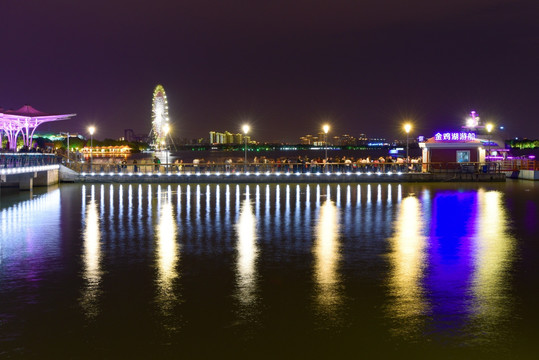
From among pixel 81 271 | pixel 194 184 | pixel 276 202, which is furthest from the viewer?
pixel 194 184

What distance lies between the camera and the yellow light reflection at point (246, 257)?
1049 centimetres

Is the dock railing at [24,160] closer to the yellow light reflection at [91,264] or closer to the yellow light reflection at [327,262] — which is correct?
the yellow light reflection at [91,264]

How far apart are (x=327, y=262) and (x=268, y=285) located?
2515 millimetres

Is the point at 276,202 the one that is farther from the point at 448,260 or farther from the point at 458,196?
the point at 448,260

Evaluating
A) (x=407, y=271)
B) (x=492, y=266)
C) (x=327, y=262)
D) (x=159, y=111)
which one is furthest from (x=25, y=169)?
(x=159, y=111)

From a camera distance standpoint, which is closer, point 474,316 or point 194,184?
point 474,316

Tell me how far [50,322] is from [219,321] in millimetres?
2400

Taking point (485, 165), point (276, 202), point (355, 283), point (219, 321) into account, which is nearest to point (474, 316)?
point (355, 283)

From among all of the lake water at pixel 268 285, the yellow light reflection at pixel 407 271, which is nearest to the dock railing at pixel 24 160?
the lake water at pixel 268 285

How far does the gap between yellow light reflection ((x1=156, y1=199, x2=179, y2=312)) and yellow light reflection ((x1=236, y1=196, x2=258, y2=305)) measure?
47.6 inches

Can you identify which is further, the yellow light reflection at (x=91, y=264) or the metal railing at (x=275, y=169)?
the metal railing at (x=275, y=169)

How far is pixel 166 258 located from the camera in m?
13.8

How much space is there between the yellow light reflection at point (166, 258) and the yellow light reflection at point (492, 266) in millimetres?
4850

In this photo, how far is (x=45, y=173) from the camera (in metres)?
38.5
